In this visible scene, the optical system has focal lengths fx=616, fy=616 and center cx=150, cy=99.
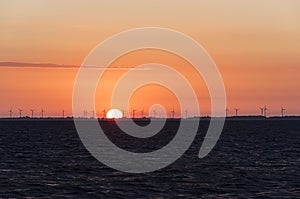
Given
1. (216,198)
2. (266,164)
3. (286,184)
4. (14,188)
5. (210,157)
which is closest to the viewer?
(216,198)

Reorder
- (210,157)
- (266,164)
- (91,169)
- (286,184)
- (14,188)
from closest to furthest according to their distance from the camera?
1. (14,188)
2. (286,184)
3. (91,169)
4. (266,164)
5. (210,157)

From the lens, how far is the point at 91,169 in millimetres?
83938

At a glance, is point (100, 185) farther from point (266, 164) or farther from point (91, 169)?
point (266, 164)

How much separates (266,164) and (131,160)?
2144 centimetres

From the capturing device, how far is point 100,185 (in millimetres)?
67750

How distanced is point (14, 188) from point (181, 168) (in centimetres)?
2818

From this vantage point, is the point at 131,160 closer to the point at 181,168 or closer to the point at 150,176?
the point at 181,168

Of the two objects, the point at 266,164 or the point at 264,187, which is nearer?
the point at 264,187

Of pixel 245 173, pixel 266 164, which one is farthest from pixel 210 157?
pixel 245 173

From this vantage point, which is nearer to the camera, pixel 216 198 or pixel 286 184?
pixel 216 198

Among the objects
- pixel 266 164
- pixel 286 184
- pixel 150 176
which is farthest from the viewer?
pixel 266 164

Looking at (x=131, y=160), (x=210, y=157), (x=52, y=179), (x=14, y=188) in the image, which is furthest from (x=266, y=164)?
(x=14, y=188)

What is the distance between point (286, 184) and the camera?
6938 centimetres

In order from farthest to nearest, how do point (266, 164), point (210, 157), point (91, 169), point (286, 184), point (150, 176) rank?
point (210, 157) → point (266, 164) → point (91, 169) → point (150, 176) → point (286, 184)
